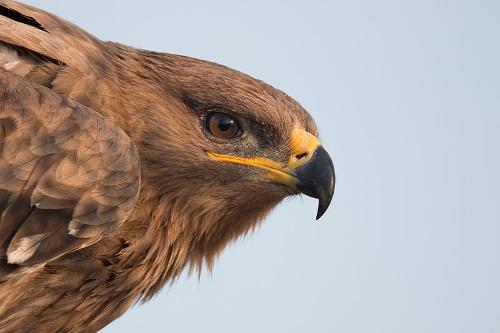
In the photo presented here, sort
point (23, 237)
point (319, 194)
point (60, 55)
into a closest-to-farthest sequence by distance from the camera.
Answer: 1. point (23, 237)
2. point (60, 55)
3. point (319, 194)

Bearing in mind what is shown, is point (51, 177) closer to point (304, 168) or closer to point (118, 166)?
point (118, 166)

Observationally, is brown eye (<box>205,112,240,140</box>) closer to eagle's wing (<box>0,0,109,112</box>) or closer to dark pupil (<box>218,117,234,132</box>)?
dark pupil (<box>218,117,234,132</box>)

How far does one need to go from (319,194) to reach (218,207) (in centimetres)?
68

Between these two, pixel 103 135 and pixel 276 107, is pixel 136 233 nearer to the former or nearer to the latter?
pixel 103 135

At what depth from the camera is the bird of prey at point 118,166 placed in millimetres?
6570

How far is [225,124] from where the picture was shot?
7590 mm

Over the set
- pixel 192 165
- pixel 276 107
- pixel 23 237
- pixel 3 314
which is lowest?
pixel 3 314

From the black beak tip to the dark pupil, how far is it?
0.54m

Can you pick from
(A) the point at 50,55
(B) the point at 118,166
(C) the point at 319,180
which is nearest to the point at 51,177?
(B) the point at 118,166

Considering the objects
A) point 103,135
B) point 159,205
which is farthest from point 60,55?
point 159,205

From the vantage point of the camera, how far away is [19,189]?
21.4ft

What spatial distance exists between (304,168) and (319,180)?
0.14 metres

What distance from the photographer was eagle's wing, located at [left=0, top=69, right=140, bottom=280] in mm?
6508

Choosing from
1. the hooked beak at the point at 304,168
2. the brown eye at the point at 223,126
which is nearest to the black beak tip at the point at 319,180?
the hooked beak at the point at 304,168
